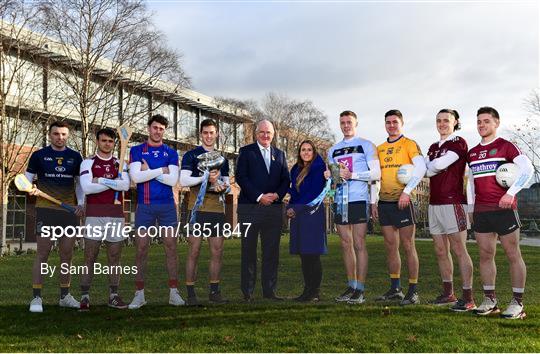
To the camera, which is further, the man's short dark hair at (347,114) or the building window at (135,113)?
the building window at (135,113)

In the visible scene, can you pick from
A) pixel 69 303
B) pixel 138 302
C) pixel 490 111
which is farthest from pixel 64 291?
pixel 490 111

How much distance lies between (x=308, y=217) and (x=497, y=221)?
8.20 feet

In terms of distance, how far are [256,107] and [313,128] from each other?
610cm

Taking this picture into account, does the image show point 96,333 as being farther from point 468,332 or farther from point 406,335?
point 468,332

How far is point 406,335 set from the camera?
5.66 meters

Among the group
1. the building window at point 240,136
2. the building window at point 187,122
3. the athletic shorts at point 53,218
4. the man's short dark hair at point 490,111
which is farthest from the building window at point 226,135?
the man's short dark hair at point 490,111

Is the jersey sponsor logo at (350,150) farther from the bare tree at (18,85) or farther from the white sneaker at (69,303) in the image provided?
the bare tree at (18,85)

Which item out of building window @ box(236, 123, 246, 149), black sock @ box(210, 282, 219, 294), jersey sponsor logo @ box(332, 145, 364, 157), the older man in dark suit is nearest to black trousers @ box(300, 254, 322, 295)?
the older man in dark suit

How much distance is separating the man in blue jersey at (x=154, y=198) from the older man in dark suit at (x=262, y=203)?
3.28 feet

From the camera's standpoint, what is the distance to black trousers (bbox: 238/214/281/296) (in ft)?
24.7

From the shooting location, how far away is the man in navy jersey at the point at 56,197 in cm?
741

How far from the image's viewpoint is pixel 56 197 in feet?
24.4

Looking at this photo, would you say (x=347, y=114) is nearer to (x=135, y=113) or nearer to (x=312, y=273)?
(x=312, y=273)

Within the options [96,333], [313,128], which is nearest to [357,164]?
[96,333]
